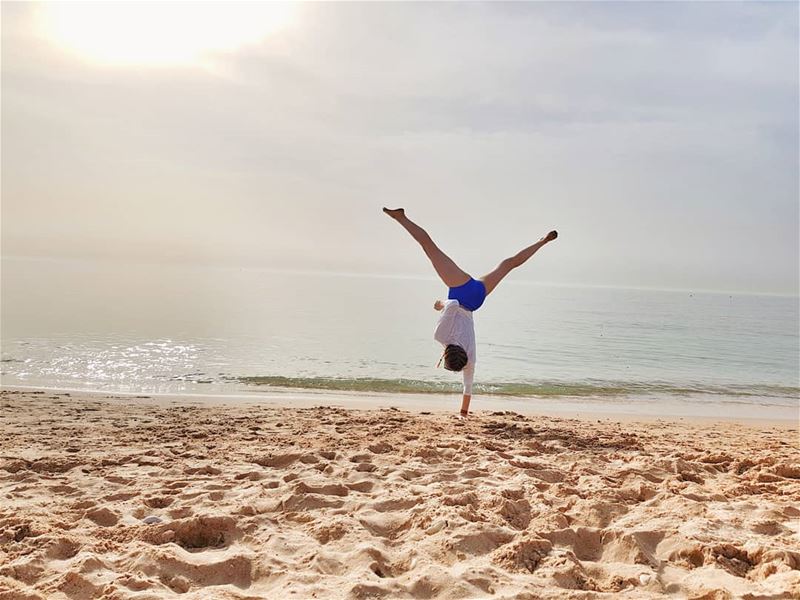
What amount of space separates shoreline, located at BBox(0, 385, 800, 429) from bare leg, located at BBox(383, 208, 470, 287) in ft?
8.58

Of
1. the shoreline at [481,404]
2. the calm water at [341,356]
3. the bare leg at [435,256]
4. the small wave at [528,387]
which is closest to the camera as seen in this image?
the bare leg at [435,256]

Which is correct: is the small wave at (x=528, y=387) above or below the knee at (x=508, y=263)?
below

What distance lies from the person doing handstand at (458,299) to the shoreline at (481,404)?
203cm

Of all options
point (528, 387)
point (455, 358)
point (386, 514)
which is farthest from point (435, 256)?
point (528, 387)

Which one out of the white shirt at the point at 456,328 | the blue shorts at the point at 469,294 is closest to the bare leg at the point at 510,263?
the blue shorts at the point at 469,294

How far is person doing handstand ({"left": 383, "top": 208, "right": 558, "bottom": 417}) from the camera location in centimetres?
798

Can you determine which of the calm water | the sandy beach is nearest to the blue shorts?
the sandy beach

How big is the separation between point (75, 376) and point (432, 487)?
30.9 ft

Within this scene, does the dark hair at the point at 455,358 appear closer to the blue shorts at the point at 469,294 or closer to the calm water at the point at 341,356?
the blue shorts at the point at 469,294

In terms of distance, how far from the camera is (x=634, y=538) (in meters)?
3.97

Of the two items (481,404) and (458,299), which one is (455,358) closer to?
(458,299)

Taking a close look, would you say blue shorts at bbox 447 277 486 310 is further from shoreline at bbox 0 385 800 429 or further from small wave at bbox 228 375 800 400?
small wave at bbox 228 375 800 400

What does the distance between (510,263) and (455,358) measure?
1.99 m

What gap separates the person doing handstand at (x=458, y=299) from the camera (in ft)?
26.2
